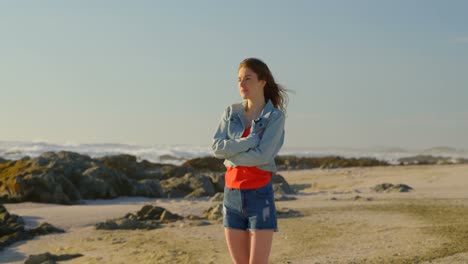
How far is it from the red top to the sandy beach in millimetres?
2951

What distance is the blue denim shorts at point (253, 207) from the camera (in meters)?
4.12

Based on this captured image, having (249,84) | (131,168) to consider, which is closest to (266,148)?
(249,84)

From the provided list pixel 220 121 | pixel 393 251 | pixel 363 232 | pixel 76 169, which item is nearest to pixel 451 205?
pixel 363 232

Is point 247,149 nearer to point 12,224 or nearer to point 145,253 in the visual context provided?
point 145,253

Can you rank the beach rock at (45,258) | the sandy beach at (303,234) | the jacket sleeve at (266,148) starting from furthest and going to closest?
1. the beach rock at (45,258)
2. the sandy beach at (303,234)
3. the jacket sleeve at (266,148)

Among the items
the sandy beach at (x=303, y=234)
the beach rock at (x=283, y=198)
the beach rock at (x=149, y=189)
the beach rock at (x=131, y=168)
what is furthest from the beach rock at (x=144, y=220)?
the beach rock at (x=131, y=168)

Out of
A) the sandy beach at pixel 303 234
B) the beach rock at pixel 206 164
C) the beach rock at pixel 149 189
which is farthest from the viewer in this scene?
the beach rock at pixel 206 164

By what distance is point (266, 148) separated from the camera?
161 inches

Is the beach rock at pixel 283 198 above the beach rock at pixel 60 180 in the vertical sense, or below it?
below

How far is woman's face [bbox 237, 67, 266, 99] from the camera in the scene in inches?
170

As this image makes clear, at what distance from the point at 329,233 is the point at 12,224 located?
460 centimetres

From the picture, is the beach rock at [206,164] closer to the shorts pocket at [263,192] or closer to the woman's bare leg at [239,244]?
the woman's bare leg at [239,244]

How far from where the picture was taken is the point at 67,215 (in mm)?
10867

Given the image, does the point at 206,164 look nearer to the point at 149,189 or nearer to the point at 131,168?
the point at 131,168
